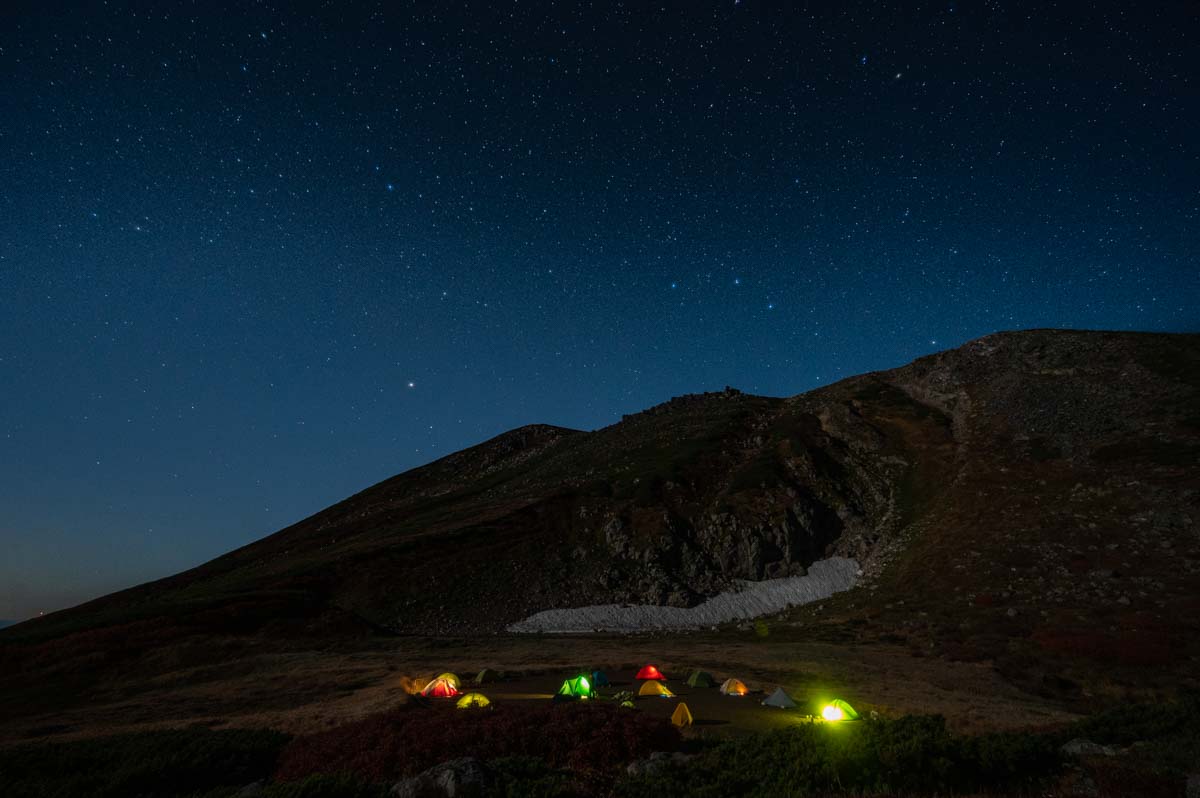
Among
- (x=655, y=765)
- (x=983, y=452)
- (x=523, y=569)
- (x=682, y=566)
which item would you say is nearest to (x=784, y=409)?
(x=983, y=452)

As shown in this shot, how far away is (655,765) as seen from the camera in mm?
14602

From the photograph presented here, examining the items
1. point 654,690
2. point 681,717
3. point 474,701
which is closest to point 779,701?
point 654,690

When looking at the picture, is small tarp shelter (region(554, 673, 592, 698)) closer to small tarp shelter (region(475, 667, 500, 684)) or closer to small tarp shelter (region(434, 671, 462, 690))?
small tarp shelter (region(434, 671, 462, 690))

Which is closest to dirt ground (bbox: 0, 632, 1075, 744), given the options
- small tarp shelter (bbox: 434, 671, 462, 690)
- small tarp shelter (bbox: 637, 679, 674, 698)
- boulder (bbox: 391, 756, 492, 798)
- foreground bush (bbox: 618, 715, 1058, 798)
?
small tarp shelter (bbox: 637, 679, 674, 698)

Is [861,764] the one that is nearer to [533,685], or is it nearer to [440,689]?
[440,689]

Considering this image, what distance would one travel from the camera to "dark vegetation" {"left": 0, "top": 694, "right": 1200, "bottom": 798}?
Result: 12.9 meters

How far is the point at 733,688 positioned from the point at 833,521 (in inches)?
2072

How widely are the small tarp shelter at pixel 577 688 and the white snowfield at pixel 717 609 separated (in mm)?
31577

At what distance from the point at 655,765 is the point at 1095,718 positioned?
15928 millimetres

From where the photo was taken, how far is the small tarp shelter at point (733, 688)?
3259 cm

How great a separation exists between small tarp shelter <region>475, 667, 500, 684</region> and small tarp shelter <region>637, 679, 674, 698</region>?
10.2m

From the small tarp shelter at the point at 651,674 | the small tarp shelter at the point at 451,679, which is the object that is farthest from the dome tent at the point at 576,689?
the small tarp shelter at the point at 451,679

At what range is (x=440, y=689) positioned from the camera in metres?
33.0

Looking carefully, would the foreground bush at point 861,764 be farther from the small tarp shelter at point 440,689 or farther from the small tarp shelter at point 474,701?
the small tarp shelter at point 440,689
